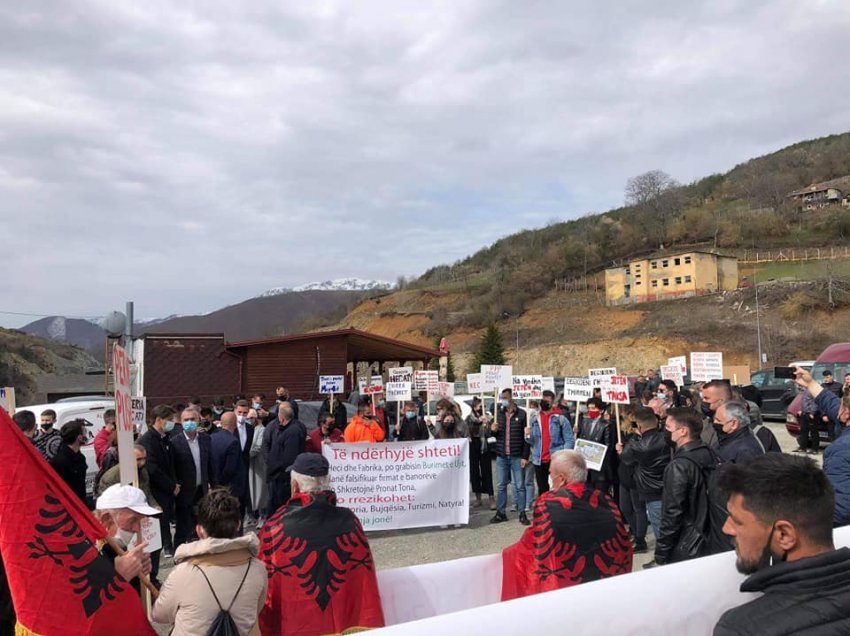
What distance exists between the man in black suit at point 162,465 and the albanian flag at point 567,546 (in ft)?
16.4

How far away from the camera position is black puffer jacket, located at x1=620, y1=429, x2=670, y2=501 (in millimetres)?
7707

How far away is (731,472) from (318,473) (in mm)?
2537

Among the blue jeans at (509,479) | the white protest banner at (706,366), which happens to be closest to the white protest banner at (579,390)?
the blue jeans at (509,479)

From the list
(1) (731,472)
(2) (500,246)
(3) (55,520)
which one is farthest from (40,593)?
(2) (500,246)

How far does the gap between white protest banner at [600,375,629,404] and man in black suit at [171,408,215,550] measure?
6.17 m

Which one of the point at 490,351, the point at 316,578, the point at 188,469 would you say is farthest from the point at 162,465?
the point at 490,351

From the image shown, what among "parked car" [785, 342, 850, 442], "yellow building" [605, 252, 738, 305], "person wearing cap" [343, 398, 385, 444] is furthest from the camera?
"yellow building" [605, 252, 738, 305]

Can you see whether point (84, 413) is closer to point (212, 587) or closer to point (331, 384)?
point (331, 384)

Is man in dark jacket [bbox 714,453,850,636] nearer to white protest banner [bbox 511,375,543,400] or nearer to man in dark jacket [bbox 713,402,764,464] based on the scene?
man in dark jacket [bbox 713,402,764,464]

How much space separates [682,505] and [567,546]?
72.4 inches

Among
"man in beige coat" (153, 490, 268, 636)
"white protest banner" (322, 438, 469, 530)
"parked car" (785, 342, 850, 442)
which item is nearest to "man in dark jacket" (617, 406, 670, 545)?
"white protest banner" (322, 438, 469, 530)

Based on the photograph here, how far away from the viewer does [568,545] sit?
13.5ft

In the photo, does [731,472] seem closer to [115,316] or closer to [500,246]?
[115,316]

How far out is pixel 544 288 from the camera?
360 feet
